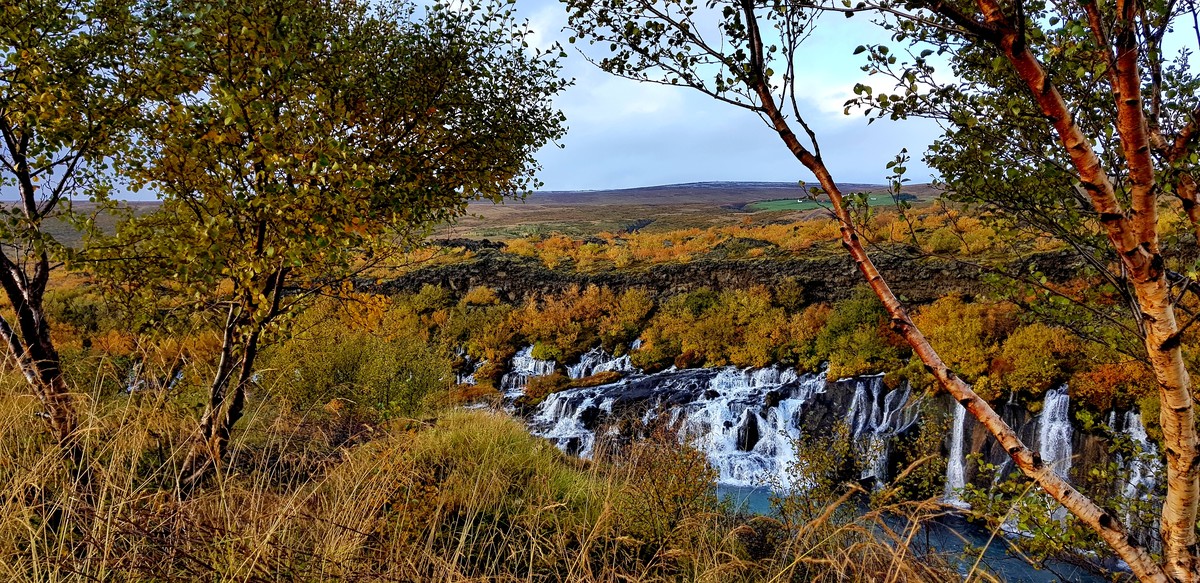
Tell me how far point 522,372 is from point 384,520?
1654 cm

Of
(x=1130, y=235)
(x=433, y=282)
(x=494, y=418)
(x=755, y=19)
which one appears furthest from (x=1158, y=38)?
(x=433, y=282)

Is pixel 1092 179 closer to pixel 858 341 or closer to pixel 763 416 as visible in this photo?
pixel 763 416

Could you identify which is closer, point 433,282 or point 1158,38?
point 1158,38

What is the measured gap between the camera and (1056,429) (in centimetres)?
1226

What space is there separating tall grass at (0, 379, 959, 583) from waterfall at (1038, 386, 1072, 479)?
840cm

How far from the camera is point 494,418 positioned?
32.6ft

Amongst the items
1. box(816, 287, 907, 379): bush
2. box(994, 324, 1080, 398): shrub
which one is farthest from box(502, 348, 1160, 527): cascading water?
box(816, 287, 907, 379): bush

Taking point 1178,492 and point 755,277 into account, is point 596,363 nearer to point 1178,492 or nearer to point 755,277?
point 755,277

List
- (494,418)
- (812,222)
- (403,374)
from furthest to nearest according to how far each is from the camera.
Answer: (812,222) < (403,374) < (494,418)

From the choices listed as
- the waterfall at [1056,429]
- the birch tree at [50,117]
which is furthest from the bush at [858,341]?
the birch tree at [50,117]

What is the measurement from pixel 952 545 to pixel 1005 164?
9.85 m

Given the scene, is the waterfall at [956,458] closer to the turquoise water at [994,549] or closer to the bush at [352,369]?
the turquoise water at [994,549]

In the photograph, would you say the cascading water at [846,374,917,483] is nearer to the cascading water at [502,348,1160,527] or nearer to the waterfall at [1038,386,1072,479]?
the cascading water at [502,348,1160,527]

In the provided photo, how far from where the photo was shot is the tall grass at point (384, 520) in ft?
10.2
